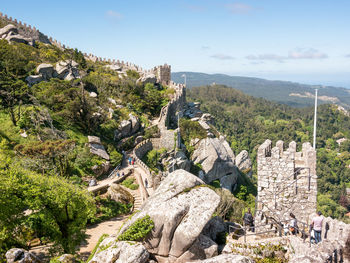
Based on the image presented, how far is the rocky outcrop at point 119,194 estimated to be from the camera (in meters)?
22.5

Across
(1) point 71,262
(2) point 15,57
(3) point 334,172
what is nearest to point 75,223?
(1) point 71,262

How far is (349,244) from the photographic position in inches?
344

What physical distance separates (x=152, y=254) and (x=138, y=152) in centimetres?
2305

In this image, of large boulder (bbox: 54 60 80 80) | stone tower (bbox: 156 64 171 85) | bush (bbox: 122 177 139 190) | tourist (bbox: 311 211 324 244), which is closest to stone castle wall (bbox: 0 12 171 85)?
stone tower (bbox: 156 64 171 85)

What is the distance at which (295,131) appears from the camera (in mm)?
121812

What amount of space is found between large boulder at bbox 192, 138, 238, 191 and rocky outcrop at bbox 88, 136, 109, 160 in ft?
48.5

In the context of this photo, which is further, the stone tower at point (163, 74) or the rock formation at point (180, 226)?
the stone tower at point (163, 74)

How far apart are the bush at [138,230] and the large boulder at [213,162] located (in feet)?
88.4

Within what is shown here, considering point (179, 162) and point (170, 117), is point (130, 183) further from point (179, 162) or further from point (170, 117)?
point (170, 117)

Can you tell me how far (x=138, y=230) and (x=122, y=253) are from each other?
124 centimetres

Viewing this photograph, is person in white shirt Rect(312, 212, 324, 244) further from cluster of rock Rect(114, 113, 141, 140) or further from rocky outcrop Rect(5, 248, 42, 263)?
cluster of rock Rect(114, 113, 141, 140)

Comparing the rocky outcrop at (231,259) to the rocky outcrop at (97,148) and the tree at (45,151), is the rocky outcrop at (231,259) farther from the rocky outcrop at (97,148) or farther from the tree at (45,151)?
the rocky outcrop at (97,148)

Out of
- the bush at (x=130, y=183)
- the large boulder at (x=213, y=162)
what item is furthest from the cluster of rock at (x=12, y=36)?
the bush at (x=130, y=183)

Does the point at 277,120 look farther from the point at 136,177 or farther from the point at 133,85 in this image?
the point at 136,177
